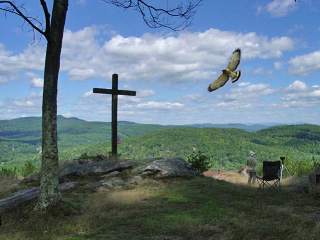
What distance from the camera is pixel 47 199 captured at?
6465mm

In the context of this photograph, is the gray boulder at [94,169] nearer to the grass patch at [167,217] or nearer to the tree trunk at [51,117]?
the grass patch at [167,217]

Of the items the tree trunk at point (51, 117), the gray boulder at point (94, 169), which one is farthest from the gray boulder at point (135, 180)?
the tree trunk at point (51, 117)

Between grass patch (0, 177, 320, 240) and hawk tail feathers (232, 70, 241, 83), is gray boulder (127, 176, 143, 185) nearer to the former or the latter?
grass patch (0, 177, 320, 240)

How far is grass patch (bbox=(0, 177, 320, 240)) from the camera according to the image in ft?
16.0

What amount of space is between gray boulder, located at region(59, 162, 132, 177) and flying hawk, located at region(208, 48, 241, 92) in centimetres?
702

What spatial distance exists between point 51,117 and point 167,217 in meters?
3.82

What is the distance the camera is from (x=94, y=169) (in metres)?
11.8

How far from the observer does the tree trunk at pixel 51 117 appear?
6.47 m

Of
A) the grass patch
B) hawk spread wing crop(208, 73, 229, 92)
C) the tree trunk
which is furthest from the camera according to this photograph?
the tree trunk

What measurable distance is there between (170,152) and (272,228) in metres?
70.3

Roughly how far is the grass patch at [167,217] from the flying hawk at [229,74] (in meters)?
3.19

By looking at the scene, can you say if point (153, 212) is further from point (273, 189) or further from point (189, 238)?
point (273, 189)

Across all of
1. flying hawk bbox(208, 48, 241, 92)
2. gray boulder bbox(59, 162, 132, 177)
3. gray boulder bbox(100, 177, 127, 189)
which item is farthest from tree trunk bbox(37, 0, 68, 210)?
gray boulder bbox(59, 162, 132, 177)

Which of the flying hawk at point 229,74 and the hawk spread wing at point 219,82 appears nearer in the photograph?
the flying hawk at point 229,74
